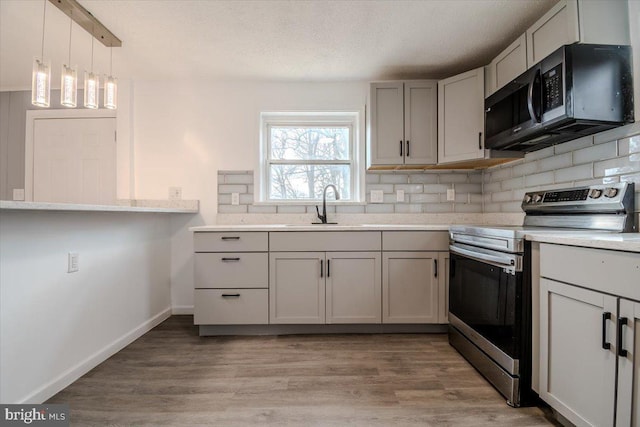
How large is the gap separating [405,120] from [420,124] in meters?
0.14

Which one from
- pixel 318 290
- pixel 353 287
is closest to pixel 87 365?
pixel 318 290

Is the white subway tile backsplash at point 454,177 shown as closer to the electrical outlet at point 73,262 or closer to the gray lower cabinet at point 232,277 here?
the gray lower cabinet at point 232,277

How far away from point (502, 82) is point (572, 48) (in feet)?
2.18

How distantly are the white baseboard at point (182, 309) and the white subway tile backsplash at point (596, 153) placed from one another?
334cm

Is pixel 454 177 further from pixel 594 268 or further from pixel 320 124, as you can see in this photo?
pixel 594 268

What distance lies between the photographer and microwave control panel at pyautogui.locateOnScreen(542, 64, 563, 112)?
61.0 inches

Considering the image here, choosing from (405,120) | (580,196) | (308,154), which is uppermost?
(405,120)

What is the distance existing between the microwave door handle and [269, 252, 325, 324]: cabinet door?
164 cm

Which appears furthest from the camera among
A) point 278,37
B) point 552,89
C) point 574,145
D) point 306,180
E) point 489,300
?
point 306,180

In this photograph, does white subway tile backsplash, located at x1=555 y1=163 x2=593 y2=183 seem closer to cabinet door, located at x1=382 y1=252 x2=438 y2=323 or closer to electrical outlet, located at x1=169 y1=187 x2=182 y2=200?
cabinet door, located at x1=382 y1=252 x2=438 y2=323

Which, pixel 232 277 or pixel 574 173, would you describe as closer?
pixel 574 173

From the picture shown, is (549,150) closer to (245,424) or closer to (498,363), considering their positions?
(498,363)

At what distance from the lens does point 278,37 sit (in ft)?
7.17

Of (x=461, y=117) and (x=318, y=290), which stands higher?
(x=461, y=117)
